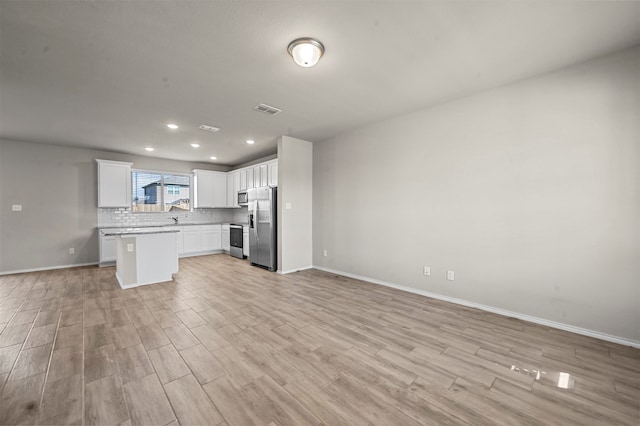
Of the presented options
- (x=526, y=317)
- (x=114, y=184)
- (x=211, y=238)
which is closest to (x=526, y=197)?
(x=526, y=317)

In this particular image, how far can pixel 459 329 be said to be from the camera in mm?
2670

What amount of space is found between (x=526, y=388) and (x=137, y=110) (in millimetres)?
5365

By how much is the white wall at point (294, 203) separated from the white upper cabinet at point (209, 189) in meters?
3.54

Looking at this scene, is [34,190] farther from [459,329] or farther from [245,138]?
[459,329]

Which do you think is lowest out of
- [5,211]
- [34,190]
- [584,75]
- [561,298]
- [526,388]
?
[526,388]

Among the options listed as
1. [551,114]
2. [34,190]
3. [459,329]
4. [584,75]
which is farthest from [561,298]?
[34,190]

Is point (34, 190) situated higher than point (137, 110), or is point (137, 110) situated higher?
point (137, 110)

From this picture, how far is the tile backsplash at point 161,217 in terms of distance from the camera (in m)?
6.17

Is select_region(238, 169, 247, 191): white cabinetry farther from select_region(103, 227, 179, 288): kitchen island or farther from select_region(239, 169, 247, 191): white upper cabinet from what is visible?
select_region(103, 227, 179, 288): kitchen island

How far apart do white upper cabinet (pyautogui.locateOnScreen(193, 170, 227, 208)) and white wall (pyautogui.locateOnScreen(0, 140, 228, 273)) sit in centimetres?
205

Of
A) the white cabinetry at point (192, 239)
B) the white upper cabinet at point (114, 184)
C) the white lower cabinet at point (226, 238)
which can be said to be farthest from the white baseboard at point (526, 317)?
the white upper cabinet at point (114, 184)

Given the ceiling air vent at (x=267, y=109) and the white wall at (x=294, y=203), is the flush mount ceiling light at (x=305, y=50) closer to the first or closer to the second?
the ceiling air vent at (x=267, y=109)

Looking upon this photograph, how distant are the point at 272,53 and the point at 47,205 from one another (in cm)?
635

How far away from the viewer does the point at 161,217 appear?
703 cm
